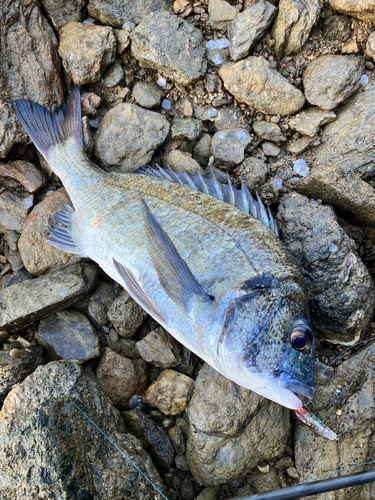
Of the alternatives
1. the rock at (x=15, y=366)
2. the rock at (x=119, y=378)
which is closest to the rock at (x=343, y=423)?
the rock at (x=119, y=378)

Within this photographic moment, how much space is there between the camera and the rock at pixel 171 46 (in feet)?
10.4

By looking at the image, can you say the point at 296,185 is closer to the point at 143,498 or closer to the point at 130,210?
the point at 130,210

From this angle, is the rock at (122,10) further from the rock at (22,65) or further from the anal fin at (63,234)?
the anal fin at (63,234)

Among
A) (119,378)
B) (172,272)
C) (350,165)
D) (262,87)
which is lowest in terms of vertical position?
(119,378)

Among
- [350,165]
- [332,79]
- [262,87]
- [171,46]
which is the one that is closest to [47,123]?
[171,46]

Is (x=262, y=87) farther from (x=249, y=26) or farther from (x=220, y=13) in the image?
(x=220, y=13)

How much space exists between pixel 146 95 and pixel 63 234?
139 centimetres

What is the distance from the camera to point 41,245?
125 inches

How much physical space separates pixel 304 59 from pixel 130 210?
6.46ft

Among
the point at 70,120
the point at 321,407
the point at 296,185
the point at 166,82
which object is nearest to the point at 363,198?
the point at 296,185

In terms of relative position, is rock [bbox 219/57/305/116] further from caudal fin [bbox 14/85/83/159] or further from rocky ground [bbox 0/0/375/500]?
caudal fin [bbox 14/85/83/159]

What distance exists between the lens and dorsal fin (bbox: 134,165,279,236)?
2648 millimetres

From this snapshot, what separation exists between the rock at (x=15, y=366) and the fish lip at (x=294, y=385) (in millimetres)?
1966

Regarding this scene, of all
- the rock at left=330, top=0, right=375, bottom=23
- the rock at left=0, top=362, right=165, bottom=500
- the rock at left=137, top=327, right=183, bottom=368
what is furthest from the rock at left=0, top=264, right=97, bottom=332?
the rock at left=330, top=0, right=375, bottom=23
